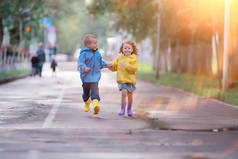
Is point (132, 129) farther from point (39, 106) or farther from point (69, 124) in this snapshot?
point (39, 106)

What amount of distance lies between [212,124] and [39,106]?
5.28m

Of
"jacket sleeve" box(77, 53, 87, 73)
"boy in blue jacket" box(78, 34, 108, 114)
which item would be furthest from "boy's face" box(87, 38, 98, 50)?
"jacket sleeve" box(77, 53, 87, 73)

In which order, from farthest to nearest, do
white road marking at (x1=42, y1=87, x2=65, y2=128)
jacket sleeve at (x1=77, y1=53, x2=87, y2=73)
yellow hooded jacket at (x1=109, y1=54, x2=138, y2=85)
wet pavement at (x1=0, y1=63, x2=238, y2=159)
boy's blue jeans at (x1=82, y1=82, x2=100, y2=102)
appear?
boy's blue jeans at (x1=82, y1=82, x2=100, y2=102)
yellow hooded jacket at (x1=109, y1=54, x2=138, y2=85)
jacket sleeve at (x1=77, y1=53, x2=87, y2=73)
white road marking at (x1=42, y1=87, x2=65, y2=128)
wet pavement at (x1=0, y1=63, x2=238, y2=159)

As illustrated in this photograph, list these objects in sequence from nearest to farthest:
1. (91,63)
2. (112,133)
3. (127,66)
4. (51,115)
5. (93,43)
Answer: (112,133) → (127,66) → (93,43) → (91,63) → (51,115)

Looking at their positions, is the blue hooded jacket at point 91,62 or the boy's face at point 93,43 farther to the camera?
the blue hooded jacket at point 91,62

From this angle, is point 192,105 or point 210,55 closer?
point 192,105

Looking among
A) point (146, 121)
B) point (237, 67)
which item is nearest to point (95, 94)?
point (146, 121)

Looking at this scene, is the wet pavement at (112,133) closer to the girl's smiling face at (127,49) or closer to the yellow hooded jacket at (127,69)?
the yellow hooded jacket at (127,69)

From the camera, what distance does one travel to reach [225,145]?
28.8 ft

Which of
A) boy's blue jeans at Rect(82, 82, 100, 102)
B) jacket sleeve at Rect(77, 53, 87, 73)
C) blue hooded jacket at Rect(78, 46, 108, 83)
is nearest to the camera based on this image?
jacket sleeve at Rect(77, 53, 87, 73)

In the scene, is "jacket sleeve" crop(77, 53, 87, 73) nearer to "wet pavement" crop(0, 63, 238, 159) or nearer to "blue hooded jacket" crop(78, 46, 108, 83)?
"blue hooded jacket" crop(78, 46, 108, 83)

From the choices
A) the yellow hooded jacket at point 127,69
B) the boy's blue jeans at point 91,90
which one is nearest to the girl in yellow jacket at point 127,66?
the yellow hooded jacket at point 127,69

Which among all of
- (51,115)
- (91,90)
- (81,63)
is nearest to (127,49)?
(81,63)

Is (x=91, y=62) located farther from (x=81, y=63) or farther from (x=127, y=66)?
(x=127, y=66)
